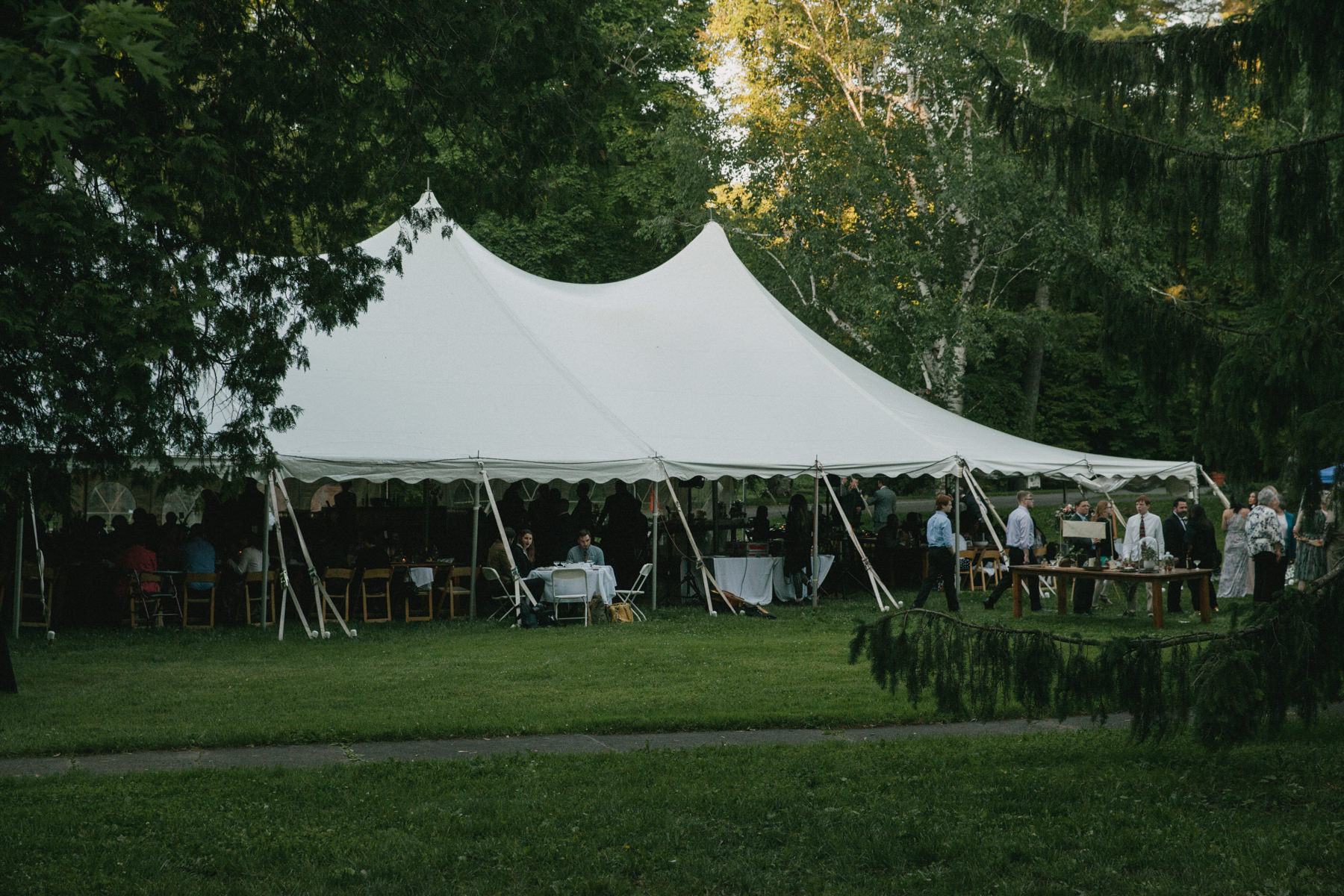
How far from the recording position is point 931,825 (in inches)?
222

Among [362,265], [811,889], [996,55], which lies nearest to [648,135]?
[996,55]

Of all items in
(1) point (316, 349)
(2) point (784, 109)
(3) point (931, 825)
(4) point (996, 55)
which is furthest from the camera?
(2) point (784, 109)

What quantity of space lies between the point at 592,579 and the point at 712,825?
933cm

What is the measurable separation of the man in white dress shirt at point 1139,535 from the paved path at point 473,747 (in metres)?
7.27

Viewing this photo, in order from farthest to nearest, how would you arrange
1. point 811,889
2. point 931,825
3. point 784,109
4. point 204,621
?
1. point 784,109
2. point 204,621
3. point 931,825
4. point 811,889

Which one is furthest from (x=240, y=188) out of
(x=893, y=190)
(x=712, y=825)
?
(x=893, y=190)

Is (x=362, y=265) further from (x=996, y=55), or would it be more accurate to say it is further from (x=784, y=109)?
(x=784, y=109)

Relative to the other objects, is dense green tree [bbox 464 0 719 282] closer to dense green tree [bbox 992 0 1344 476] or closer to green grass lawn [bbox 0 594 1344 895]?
green grass lawn [bbox 0 594 1344 895]

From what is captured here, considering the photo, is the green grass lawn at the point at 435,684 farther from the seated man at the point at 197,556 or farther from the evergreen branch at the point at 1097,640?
the evergreen branch at the point at 1097,640

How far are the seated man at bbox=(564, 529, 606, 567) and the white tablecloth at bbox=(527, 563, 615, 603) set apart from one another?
1.10 feet

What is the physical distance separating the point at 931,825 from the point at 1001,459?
Result: 38.7 feet

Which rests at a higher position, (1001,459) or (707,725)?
(1001,459)

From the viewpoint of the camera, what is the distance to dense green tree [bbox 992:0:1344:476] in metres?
5.67

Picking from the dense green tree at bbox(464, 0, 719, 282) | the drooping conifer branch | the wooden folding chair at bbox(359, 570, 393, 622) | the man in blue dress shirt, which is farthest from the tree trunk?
the drooping conifer branch
